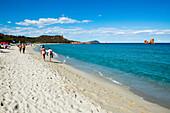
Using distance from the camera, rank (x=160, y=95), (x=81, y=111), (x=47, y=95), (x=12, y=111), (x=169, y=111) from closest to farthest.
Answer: (x=12, y=111) < (x=81, y=111) < (x=47, y=95) < (x=169, y=111) < (x=160, y=95)

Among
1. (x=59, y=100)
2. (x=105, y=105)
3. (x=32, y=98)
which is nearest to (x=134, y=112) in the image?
(x=105, y=105)

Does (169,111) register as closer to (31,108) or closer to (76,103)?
(76,103)

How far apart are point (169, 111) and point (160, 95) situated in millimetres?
2249

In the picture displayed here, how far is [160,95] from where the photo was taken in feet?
25.7

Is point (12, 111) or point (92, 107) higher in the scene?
point (12, 111)

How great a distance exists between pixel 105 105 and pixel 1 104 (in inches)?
154

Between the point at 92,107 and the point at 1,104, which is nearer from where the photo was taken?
the point at 1,104

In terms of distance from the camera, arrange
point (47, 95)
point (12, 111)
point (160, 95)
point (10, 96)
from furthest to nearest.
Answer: point (160, 95) < point (47, 95) < point (10, 96) < point (12, 111)

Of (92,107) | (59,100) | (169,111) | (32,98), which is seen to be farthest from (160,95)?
(32,98)

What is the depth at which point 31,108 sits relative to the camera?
4059 millimetres

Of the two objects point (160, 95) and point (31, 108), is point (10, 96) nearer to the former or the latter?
point (31, 108)

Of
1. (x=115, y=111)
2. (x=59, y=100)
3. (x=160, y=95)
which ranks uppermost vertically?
(x=59, y=100)

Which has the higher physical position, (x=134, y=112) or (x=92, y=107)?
(x=92, y=107)

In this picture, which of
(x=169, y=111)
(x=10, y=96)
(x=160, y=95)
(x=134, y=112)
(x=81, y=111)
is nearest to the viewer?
(x=81, y=111)
